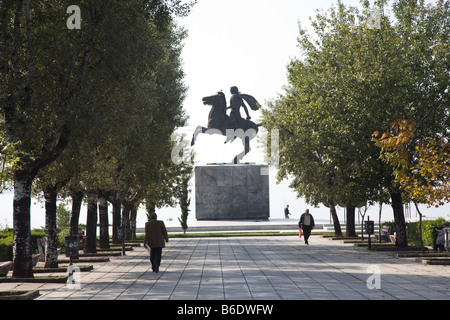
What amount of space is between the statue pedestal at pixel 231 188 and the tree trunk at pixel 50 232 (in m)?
33.8

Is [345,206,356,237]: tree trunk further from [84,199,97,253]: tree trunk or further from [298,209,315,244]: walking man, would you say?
[84,199,97,253]: tree trunk

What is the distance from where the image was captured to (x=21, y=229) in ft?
52.2

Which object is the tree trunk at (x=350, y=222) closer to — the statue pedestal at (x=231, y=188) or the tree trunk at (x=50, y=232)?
the statue pedestal at (x=231, y=188)

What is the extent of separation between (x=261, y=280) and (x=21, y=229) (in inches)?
265

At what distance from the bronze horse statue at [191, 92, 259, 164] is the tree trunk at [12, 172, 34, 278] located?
115ft

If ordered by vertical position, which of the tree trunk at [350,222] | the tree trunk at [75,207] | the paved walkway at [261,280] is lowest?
the paved walkway at [261,280]

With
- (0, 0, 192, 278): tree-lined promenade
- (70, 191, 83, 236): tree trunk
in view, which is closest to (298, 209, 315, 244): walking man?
(70, 191, 83, 236): tree trunk

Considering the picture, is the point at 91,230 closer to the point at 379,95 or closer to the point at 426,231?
the point at 379,95

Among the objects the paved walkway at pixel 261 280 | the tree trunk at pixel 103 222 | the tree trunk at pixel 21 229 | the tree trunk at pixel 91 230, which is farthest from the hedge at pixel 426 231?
the tree trunk at pixel 21 229

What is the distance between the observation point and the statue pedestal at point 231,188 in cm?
5319

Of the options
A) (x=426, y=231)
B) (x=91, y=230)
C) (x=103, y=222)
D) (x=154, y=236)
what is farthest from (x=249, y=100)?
(x=154, y=236)

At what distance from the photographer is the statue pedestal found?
53188 mm

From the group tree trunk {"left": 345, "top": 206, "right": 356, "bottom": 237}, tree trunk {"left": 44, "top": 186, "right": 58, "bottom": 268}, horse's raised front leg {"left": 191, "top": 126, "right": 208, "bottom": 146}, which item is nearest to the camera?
tree trunk {"left": 44, "top": 186, "right": 58, "bottom": 268}
